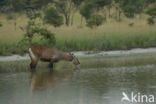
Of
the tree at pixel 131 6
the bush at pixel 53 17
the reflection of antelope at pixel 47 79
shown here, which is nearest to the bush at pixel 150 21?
the tree at pixel 131 6

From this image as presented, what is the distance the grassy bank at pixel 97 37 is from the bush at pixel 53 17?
3.73ft

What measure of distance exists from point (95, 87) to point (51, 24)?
22.7 meters

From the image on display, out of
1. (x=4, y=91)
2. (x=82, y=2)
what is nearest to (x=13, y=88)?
(x=4, y=91)

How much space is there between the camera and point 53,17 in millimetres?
42688

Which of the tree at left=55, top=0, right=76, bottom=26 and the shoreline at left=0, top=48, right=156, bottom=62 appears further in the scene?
the tree at left=55, top=0, right=76, bottom=26

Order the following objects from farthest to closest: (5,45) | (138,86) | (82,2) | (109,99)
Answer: (82,2) < (5,45) < (138,86) < (109,99)

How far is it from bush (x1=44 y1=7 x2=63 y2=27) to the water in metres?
16.2

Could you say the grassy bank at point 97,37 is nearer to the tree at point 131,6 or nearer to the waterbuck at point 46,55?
the tree at point 131,6

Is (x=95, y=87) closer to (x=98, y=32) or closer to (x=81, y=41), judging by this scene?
(x=81, y=41)

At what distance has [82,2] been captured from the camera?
46938 millimetres

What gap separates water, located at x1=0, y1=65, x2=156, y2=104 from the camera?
53.2 feet

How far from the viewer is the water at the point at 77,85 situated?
53.2ft

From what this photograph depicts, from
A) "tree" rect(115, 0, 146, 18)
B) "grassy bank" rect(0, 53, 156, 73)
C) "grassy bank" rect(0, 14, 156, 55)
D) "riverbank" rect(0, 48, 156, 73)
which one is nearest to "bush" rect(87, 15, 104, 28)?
"grassy bank" rect(0, 14, 156, 55)

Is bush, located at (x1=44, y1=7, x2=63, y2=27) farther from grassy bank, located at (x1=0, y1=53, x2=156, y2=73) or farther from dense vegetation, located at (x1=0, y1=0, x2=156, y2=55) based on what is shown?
grassy bank, located at (x1=0, y1=53, x2=156, y2=73)
